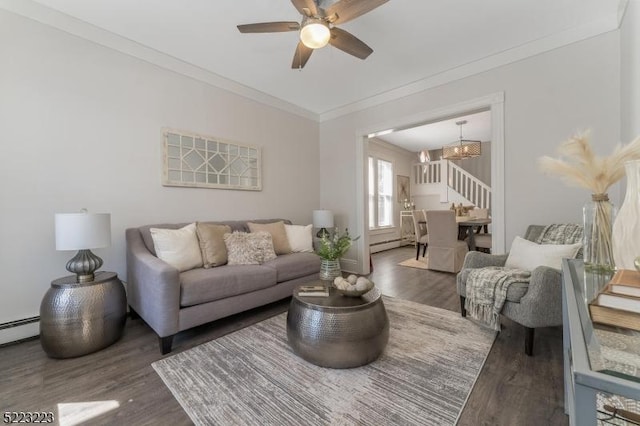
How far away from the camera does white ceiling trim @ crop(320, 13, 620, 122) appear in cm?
236

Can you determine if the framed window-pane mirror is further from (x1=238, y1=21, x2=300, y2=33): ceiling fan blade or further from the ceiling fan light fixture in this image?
the ceiling fan light fixture

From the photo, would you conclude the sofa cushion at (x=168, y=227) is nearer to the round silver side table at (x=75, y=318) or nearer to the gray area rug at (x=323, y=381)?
the round silver side table at (x=75, y=318)

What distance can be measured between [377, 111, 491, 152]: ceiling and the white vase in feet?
14.0

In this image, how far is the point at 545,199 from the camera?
103 inches


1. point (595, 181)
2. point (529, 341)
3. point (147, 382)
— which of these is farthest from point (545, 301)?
point (147, 382)

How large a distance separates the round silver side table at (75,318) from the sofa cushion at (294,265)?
134 centimetres

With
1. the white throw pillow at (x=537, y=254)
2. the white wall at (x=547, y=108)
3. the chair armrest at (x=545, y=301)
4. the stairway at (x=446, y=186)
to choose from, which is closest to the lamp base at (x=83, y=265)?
the chair armrest at (x=545, y=301)

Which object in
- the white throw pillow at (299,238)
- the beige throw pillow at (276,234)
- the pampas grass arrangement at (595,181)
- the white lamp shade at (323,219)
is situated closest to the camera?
the pampas grass arrangement at (595,181)

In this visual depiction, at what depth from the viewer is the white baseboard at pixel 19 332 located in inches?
79.5

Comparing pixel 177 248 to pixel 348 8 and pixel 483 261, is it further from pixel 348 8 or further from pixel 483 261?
pixel 483 261

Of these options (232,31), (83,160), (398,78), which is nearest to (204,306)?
(83,160)

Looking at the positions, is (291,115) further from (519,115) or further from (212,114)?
(519,115)

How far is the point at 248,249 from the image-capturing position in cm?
276

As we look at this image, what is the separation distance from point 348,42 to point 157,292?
247 cm
